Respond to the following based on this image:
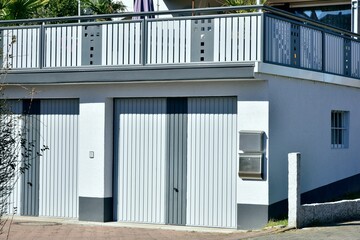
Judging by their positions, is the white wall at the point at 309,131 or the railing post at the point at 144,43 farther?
the railing post at the point at 144,43

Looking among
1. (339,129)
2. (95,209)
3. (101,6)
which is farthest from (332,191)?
(101,6)

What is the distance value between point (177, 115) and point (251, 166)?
211cm

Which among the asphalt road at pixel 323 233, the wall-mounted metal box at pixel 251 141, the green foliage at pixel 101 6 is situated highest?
the green foliage at pixel 101 6

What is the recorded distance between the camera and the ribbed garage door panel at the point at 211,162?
1602cm

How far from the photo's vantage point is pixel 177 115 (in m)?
16.6

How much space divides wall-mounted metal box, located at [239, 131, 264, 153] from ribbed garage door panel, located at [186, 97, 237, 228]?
19.0 inches

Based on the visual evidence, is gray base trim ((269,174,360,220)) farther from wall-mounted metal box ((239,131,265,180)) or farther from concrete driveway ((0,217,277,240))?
concrete driveway ((0,217,277,240))

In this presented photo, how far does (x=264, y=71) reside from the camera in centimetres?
1526

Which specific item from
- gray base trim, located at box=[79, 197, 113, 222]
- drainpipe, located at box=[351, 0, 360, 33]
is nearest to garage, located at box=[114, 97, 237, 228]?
gray base trim, located at box=[79, 197, 113, 222]

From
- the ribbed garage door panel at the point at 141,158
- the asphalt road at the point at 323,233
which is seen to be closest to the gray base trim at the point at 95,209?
the ribbed garage door panel at the point at 141,158

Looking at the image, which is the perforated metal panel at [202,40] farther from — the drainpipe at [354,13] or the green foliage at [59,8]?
the green foliage at [59,8]

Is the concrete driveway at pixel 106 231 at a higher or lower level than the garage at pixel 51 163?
lower

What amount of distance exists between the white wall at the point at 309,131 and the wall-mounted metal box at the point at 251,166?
1.12 ft

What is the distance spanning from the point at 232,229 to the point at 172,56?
12.2 ft
